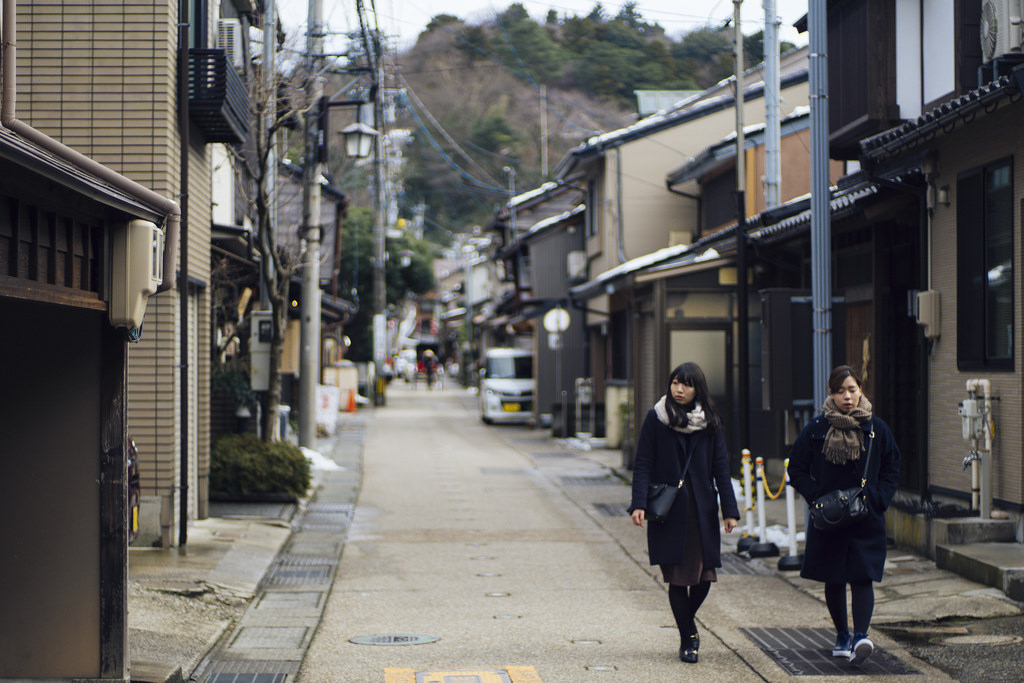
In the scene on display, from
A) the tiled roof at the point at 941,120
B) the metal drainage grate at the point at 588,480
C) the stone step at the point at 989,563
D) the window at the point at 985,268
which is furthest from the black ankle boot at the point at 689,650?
the metal drainage grate at the point at 588,480

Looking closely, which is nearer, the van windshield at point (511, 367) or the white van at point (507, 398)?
the white van at point (507, 398)

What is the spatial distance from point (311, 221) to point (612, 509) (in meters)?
7.60

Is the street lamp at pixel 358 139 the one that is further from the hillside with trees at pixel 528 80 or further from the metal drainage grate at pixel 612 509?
the metal drainage grate at pixel 612 509

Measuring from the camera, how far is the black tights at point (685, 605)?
23.2 ft

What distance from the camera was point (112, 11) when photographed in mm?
10500

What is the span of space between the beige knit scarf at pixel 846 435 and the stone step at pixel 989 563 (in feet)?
7.83

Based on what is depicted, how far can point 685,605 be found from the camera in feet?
23.2

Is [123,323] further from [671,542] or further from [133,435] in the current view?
[133,435]

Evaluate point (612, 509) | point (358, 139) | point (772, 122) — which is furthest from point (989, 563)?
point (358, 139)

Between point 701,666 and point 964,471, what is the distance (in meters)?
4.50

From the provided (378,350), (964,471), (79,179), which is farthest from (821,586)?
(378,350)

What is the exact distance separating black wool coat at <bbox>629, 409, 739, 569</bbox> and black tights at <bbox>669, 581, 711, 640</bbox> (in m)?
0.18

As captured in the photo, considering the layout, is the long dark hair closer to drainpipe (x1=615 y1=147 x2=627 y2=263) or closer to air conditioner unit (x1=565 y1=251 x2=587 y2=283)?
drainpipe (x1=615 y1=147 x2=627 y2=263)

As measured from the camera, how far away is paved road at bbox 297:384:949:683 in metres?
6.88
